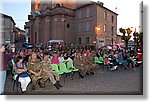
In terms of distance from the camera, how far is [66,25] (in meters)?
8.44

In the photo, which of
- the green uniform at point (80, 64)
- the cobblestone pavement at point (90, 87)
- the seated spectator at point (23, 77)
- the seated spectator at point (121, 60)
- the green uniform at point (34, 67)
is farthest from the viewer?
the seated spectator at point (121, 60)

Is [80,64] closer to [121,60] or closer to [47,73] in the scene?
[47,73]

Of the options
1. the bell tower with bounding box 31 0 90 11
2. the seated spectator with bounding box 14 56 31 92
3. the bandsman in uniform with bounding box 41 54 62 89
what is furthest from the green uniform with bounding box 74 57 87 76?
the bell tower with bounding box 31 0 90 11

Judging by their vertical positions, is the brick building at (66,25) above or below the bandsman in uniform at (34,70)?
above

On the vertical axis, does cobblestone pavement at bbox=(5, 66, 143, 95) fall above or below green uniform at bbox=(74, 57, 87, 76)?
below

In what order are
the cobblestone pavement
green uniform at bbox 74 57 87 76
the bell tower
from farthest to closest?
the bell tower
green uniform at bbox 74 57 87 76
the cobblestone pavement

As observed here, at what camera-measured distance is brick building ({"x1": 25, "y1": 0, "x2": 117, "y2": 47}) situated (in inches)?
315

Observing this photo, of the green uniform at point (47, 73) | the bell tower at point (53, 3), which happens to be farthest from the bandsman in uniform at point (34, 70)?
the bell tower at point (53, 3)

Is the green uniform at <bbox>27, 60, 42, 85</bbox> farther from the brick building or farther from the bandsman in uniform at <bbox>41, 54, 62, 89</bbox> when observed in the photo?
the brick building

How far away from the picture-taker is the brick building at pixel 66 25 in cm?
800

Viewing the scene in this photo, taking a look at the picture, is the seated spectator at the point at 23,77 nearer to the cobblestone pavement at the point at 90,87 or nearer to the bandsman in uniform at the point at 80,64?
the cobblestone pavement at the point at 90,87

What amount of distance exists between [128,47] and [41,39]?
4.04 m

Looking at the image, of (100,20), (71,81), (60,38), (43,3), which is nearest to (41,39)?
(60,38)

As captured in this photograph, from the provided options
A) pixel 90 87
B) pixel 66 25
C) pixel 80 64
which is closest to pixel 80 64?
pixel 80 64
